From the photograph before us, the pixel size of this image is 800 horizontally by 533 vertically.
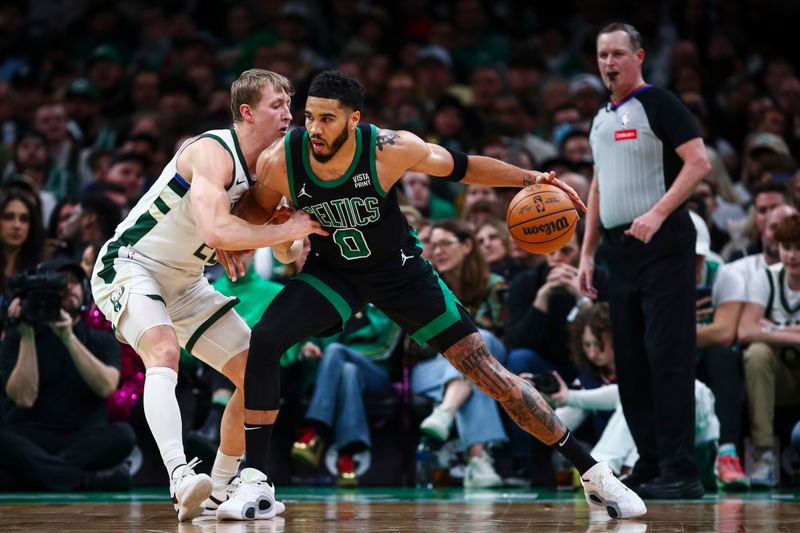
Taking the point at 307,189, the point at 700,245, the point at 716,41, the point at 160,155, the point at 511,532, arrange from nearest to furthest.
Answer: the point at 511,532 → the point at 307,189 → the point at 700,245 → the point at 160,155 → the point at 716,41

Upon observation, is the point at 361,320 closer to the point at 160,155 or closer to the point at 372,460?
the point at 372,460

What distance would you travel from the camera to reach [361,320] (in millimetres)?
8516

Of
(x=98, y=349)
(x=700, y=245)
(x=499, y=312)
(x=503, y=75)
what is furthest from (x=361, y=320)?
(x=503, y=75)

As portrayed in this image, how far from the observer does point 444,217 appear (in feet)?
33.1

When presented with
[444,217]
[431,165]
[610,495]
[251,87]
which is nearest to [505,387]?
[610,495]

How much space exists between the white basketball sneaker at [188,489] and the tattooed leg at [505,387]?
1.27 meters

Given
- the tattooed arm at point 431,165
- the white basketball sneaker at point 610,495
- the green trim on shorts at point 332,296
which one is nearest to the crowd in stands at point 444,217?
the white basketball sneaker at point 610,495

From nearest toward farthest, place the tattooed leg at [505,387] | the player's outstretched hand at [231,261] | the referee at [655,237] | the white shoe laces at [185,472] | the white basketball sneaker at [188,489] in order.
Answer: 1. the white basketball sneaker at [188,489]
2. the white shoe laces at [185,472]
3. the player's outstretched hand at [231,261]
4. the tattooed leg at [505,387]
5. the referee at [655,237]

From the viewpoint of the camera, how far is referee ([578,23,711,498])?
21.0 ft

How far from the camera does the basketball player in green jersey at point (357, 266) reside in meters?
5.41

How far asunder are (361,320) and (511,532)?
3792 millimetres

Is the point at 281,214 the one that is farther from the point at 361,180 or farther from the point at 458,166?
the point at 458,166

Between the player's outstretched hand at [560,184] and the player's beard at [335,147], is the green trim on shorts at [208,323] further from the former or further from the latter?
the player's outstretched hand at [560,184]

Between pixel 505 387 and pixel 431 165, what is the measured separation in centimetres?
108
